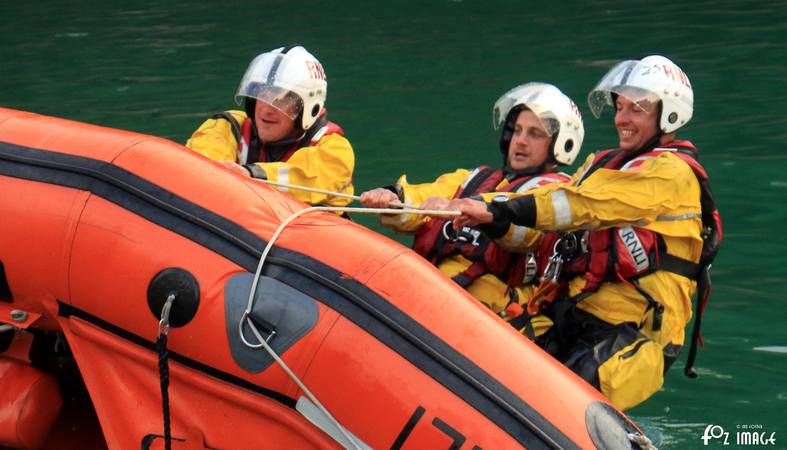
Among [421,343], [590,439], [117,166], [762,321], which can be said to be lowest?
[762,321]

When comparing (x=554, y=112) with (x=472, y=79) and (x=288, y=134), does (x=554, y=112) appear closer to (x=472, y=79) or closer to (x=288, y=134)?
(x=288, y=134)

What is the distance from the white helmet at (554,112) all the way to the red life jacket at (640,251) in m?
0.13

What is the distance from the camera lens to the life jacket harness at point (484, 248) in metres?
3.99

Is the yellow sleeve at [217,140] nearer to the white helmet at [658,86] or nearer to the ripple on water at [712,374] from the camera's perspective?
the white helmet at [658,86]

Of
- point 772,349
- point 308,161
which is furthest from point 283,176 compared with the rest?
point 772,349

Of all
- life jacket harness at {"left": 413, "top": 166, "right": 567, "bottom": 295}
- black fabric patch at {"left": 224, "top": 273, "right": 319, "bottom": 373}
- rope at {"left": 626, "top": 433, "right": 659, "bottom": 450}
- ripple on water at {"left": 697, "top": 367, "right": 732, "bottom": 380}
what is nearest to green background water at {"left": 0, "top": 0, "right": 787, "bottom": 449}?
ripple on water at {"left": 697, "top": 367, "right": 732, "bottom": 380}

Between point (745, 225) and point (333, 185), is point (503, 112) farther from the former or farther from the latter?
point (745, 225)

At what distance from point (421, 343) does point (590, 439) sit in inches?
18.2

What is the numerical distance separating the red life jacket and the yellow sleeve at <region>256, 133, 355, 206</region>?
79 cm

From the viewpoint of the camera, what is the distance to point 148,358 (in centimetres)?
313

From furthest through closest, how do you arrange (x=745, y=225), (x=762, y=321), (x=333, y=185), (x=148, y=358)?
(x=745, y=225)
(x=762, y=321)
(x=333, y=185)
(x=148, y=358)

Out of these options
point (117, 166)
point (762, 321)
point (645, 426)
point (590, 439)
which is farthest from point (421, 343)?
point (762, 321)

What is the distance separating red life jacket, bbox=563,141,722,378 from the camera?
373cm

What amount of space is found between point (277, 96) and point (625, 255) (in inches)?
48.8
